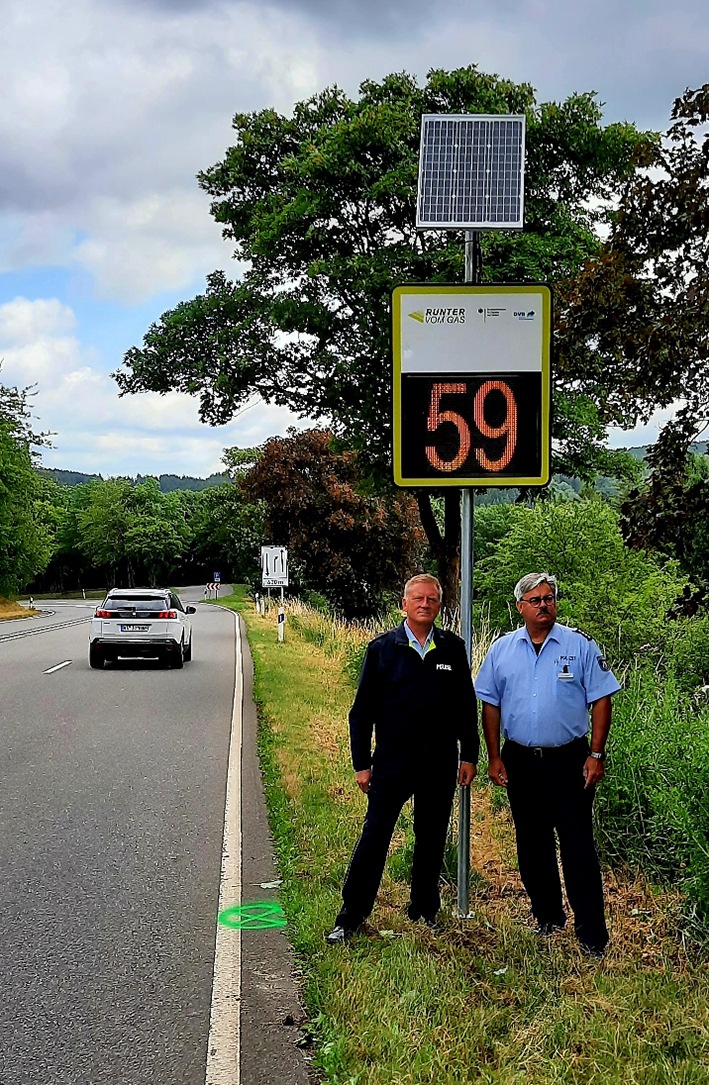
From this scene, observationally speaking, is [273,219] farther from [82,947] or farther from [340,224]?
[82,947]

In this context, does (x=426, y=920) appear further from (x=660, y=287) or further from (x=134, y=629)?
(x=134, y=629)

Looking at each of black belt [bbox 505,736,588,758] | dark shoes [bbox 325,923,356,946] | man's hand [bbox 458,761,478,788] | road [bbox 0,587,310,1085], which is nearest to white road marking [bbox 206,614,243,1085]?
road [bbox 0,587,310,1085]

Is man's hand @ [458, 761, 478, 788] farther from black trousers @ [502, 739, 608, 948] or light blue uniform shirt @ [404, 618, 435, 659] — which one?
light blue uniform shirt @ [404, 618, 435, 659]

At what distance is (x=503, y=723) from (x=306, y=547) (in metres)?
30.8

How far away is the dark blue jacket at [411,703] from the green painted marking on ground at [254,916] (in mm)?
1058

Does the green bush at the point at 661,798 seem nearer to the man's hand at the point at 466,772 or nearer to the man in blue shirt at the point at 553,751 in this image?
the man in blue shirt at the point at 553,751

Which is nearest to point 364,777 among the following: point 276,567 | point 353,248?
point 353,248

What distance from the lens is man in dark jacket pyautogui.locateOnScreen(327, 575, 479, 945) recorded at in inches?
215

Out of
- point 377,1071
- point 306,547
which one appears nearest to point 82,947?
point 377,1071

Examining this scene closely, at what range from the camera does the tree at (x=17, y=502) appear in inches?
2243

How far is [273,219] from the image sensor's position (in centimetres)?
1664

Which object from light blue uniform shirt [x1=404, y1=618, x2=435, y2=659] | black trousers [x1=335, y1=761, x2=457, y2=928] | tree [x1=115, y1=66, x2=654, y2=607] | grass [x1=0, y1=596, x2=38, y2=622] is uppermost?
tree [x1=115, y1=66, x2=654, y2=607]

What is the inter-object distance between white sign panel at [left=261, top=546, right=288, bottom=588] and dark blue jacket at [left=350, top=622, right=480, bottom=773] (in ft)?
78.9

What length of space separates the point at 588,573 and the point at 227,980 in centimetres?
1528
